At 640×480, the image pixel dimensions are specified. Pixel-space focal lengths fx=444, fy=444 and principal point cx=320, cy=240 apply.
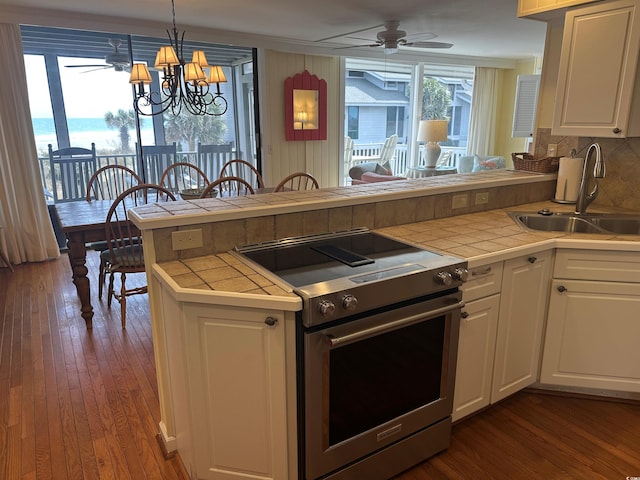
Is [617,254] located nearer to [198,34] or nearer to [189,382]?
[189,382]

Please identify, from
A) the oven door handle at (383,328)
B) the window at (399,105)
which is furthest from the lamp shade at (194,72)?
the window at (399,105)

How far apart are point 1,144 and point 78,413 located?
3.25 metres

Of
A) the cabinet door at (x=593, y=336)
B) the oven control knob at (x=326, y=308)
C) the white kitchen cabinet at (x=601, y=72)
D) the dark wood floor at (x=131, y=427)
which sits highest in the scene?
the white kitchen cabinet at (x=601, y=72)

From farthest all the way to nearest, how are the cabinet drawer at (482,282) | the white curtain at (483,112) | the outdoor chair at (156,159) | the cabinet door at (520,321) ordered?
the white curtain at (483,112), the outdoor chair at (156,159), the cabinet door at (520,321), the cabinet drawer at (482,282)

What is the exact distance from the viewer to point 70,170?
17.0 ft

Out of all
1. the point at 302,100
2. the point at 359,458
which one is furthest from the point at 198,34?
the point at 359,458

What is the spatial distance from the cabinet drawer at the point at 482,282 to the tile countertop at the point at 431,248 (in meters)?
0.05

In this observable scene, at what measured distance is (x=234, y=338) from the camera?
154 centimetres

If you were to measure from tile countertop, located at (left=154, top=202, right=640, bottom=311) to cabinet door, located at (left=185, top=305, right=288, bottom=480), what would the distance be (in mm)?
65

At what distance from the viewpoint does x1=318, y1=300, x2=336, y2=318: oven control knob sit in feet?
4.77

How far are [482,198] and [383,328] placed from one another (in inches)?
59.7

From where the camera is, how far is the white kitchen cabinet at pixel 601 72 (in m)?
2.36

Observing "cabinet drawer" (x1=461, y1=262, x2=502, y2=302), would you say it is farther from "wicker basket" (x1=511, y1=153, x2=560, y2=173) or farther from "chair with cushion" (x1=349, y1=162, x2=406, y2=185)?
"chair with cushion" (x1=349, y1=162, x2=406, y2=185)

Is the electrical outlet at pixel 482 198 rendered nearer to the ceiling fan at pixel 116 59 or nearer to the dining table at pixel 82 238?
the dining table at pixel 82 238
